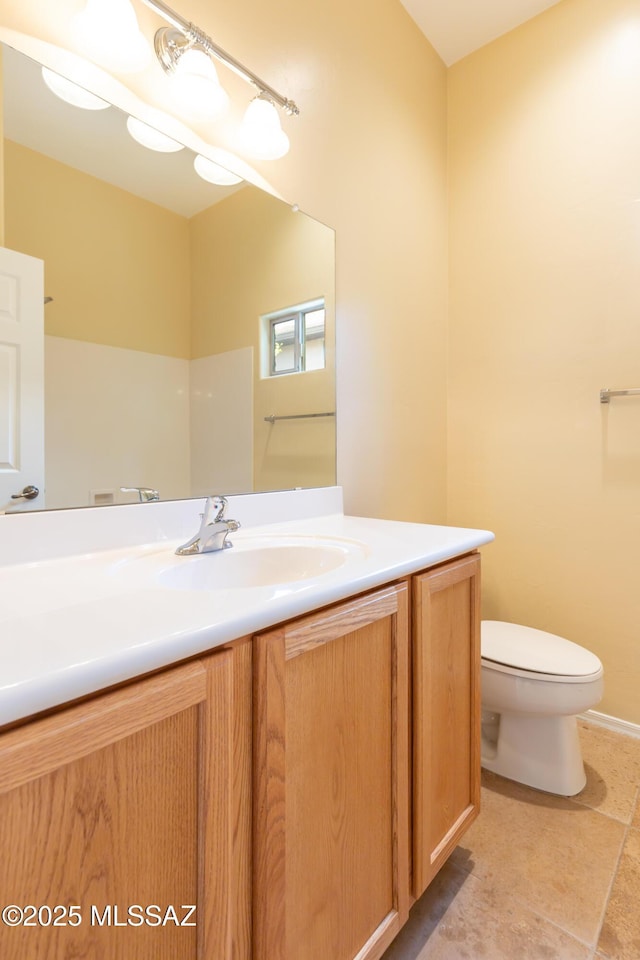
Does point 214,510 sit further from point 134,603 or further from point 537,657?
point 537,657

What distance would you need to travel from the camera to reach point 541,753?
1358 mm

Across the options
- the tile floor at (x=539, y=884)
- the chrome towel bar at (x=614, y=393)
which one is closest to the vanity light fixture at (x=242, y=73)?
the chrome towel bar at (x=614, y=393)

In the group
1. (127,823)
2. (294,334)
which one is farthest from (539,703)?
(294,334)

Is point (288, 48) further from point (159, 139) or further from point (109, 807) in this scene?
point (109, 807)

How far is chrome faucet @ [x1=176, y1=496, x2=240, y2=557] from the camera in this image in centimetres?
91

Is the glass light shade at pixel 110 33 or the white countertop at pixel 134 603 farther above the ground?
the glass light shade at pixel 110 33

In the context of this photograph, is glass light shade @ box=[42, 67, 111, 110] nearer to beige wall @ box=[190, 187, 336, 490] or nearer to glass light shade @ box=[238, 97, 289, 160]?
beige wall @ box=[190, 187, 336, 490]

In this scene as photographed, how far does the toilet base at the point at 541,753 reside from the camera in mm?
1333

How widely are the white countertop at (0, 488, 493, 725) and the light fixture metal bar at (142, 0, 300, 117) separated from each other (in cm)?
107

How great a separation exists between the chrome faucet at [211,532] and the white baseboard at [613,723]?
1.57 m

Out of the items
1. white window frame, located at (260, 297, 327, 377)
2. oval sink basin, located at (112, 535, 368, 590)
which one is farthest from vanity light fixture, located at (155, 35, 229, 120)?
oval sink basin, located at (112, 535, 368, 590)

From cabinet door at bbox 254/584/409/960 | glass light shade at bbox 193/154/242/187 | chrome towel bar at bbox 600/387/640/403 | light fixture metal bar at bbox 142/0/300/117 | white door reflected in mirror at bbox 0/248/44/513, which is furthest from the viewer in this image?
chrome towel bar at bbox 600/387/640/403

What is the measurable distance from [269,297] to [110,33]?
24.3 inches

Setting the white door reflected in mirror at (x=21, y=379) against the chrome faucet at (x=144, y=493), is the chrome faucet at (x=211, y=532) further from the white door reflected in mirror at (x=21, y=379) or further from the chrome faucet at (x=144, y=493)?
the white door reflected in mirror at (x=21, y=379)
